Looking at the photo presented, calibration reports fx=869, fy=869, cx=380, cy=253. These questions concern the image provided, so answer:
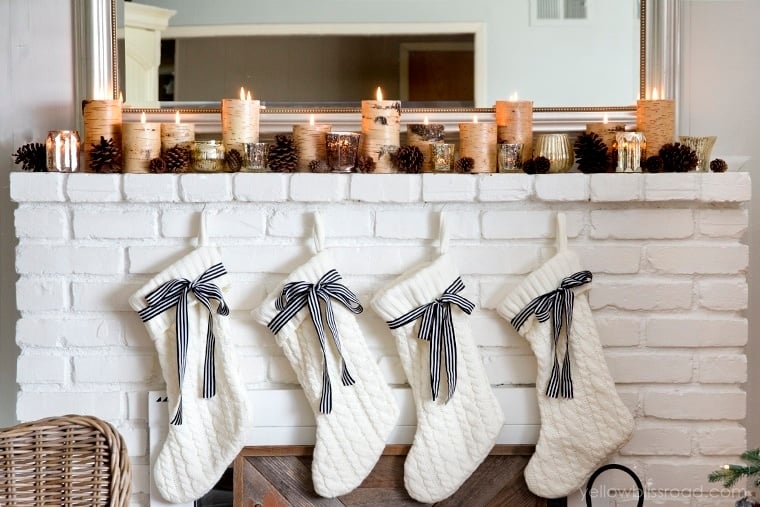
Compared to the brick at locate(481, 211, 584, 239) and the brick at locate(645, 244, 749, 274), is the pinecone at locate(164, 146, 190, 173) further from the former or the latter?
the brick at locate(645, 244, 749, 274)

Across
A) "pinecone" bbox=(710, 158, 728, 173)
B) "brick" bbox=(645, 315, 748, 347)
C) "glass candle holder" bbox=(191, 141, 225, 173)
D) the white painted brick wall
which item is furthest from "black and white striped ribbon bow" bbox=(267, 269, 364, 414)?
"pinecone" bbox=(710, 158, 728, 173)

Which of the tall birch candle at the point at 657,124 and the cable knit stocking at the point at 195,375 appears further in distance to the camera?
the tall birch candle at the point at 657,124

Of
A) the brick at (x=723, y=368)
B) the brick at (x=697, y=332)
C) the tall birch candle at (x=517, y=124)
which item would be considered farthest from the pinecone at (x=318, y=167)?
the brick at (x=723, y=368)

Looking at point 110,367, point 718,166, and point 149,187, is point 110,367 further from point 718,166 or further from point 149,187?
point 718,166

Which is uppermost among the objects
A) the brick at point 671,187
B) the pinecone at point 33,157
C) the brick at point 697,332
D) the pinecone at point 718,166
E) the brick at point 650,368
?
the pinecone at point 33,157

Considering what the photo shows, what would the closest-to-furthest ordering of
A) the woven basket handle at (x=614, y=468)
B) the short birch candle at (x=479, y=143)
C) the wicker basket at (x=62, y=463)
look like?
the wicker basket at (x=62, y=463) < the woven basket handle at (x=614, y=468) < the short birch candle at (x=479, y=143)

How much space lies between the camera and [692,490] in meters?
1.78

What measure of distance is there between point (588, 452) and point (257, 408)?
2.20ft

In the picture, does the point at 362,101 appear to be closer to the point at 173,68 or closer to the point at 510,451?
the point at 173,68

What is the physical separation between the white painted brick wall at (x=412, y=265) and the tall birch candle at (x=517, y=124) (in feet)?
0.37

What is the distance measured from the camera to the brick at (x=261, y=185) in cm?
173

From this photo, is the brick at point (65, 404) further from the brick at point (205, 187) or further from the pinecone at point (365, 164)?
the pinecone at point (365, 164)

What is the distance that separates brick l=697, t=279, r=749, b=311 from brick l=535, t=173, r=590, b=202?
31 centimetres

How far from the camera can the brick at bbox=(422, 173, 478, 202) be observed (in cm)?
173
